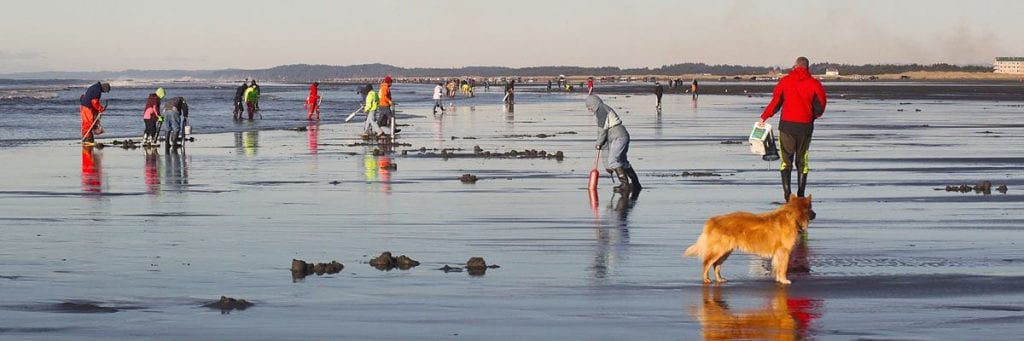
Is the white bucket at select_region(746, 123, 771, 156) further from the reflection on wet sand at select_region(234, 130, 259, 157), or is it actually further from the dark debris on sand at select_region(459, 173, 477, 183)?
the reflection on wet sand at select_region(234, 130, 259, 157)

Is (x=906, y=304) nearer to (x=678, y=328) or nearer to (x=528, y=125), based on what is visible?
(x=678, y=328)

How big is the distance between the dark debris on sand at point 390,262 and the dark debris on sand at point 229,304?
183 centimetres

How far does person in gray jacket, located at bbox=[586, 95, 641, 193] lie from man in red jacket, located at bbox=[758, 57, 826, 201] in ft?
9.95

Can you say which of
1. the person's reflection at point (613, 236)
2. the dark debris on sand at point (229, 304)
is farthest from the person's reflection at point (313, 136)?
the dark debris on sand at point (229, 304)

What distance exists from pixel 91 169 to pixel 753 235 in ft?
50.8

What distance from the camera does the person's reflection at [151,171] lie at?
63.3 feet

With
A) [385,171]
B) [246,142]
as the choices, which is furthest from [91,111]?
[385,171]

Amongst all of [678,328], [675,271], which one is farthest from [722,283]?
[678,328]

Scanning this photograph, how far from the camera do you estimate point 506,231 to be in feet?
44.6

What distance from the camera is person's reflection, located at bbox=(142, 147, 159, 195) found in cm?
1928

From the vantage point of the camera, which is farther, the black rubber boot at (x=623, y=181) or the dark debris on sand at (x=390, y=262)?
the black rubber boot at (x=623, y=181)

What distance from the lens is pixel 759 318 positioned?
8742 mm

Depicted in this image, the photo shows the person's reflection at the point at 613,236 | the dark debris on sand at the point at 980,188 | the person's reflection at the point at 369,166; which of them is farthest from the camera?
the person's reflection at the point at 369,166

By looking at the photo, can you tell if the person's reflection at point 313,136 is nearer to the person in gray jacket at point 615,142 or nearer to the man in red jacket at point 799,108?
the person in gray jacket at point 615,142
